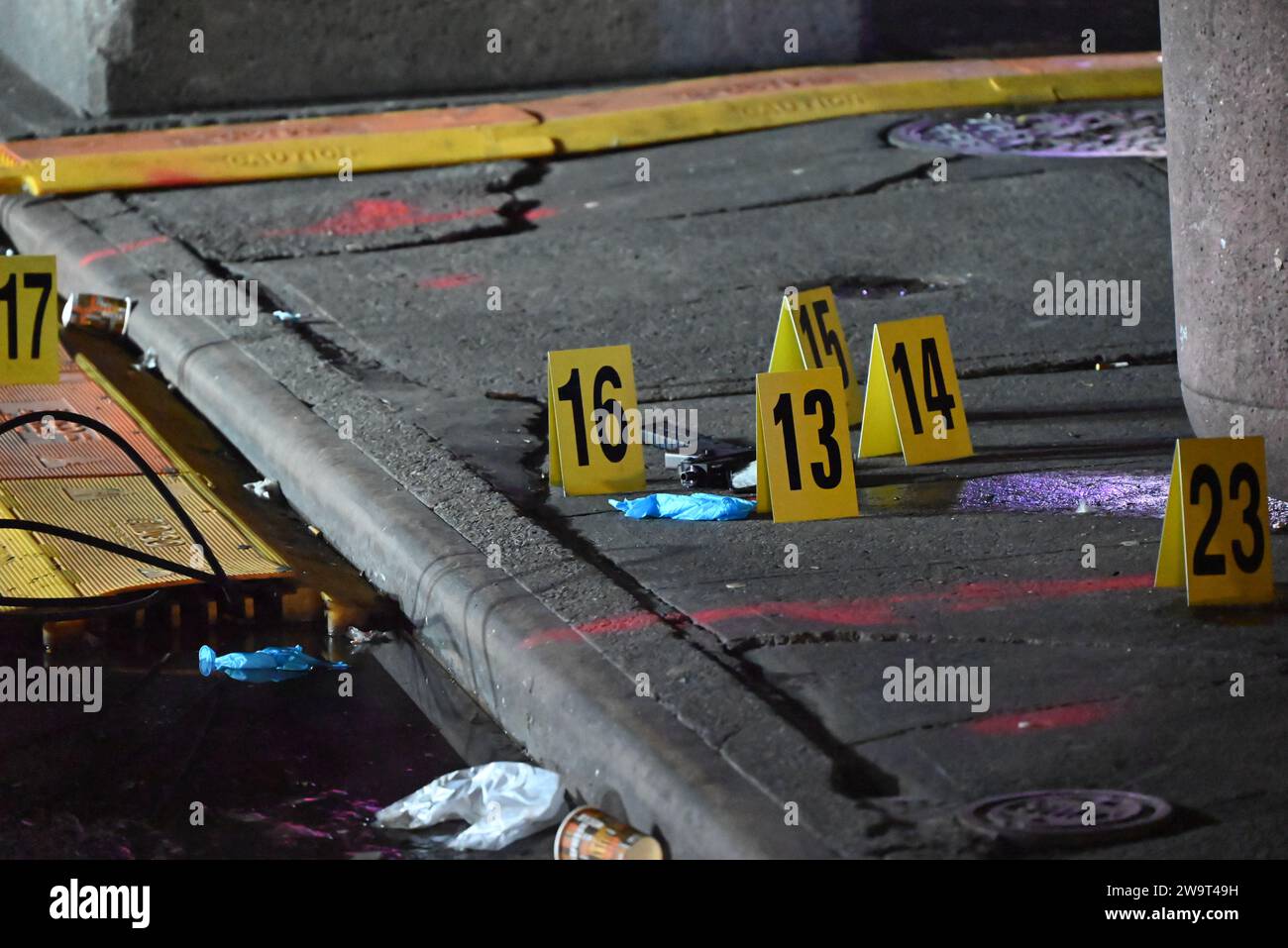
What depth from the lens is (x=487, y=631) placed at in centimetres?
401

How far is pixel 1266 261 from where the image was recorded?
4457mm

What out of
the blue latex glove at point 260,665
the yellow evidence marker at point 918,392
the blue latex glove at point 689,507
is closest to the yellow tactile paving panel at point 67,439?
the blue latex glove at point 260,665

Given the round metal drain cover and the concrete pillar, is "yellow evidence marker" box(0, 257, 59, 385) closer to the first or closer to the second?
the concrete pillar

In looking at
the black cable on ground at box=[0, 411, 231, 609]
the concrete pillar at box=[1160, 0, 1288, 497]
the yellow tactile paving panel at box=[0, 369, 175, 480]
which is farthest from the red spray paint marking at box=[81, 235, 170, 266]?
the concrete pillar at box=[1160, 0, 1288, 497]

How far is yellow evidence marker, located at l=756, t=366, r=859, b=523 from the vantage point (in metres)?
4.45

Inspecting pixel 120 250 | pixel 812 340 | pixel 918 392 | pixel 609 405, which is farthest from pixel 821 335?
pixel 120 250

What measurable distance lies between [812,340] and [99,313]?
2698mm

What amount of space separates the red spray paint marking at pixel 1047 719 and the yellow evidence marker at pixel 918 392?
4.89ft

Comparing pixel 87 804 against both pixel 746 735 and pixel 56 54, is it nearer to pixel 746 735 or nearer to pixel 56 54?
pixel 746 735

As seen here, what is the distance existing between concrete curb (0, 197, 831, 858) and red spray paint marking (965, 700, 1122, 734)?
48cm

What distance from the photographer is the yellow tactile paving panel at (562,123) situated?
329 inches

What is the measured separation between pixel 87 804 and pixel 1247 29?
116 inches
